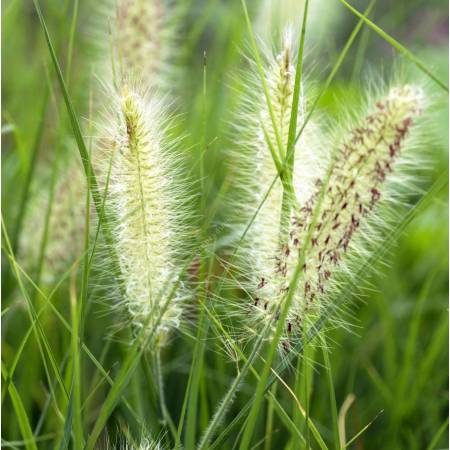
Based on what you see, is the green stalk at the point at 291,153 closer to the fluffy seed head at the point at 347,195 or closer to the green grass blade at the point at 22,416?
the fluffy seed head at the point at 347,195

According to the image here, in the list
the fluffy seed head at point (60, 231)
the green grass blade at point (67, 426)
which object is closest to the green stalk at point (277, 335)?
the green grass blade at point (67, 426)

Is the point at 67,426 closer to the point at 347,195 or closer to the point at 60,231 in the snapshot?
the point at 347,195

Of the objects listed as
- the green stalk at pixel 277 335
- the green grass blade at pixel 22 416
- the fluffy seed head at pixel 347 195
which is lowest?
the green grass blade at pixel 22 416

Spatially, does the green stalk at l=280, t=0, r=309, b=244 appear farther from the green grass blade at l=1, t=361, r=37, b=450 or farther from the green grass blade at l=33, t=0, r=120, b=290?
the green grass blade at l=1, t=361, r=37, b=450

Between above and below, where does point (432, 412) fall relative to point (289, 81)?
below

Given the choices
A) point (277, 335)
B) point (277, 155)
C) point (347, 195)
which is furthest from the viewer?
point (277, 155)

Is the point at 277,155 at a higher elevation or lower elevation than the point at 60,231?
higher

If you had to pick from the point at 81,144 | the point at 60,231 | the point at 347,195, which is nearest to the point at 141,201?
the point at 81,144

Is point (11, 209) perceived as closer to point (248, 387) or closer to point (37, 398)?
point (37, 398)

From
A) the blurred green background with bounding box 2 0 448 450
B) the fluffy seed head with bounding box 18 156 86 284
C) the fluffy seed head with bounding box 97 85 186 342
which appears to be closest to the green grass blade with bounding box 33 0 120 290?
the fluffy seed head with bounding box 97 85 186 342

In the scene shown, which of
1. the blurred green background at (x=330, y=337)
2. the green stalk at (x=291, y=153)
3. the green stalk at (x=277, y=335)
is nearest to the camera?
the green stalk at (x=277, y=335)

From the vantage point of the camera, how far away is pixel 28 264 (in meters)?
1.63

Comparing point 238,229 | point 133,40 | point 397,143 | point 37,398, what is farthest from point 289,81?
point 37,398

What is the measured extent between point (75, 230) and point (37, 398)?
37 centimetres
